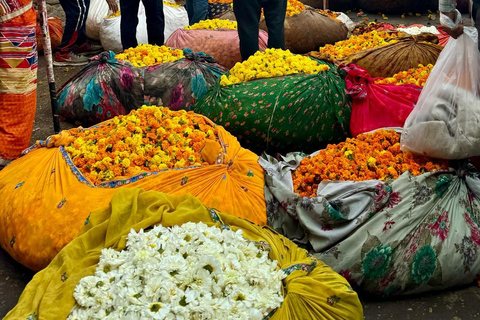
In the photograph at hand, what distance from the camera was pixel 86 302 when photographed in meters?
2.44

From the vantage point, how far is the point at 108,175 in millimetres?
3500

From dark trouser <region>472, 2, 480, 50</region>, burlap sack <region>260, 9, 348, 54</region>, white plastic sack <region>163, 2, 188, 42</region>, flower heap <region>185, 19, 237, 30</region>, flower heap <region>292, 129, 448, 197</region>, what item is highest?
dark trouser <region>472, 2, 480, 50</region>

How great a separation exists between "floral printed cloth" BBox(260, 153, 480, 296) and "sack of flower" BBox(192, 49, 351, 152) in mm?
1136

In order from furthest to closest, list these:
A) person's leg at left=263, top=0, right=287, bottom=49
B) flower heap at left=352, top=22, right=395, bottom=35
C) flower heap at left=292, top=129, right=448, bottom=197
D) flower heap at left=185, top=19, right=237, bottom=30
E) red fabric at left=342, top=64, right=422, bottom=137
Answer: flower heap at left=352, top=22, right=395, bottom=35, flower heap at left=185, top=19, right=237, bottom=30, person's leg at left=263, top=0, right=287, bottom=49, red fabric at left=342, top=64, right=422, bottom=137, flower heap at left=292, top=129, right=448, bottom=197

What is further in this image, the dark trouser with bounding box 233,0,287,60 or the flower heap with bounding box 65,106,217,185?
the dark trouser with bounding box 233,0,287,60

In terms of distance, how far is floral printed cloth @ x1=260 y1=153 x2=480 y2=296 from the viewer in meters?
3.16

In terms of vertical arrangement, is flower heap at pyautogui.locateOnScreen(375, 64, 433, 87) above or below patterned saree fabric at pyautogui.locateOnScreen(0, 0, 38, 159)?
below

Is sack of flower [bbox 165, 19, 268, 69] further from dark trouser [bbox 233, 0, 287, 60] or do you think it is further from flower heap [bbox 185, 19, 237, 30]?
dark trouser [bbox 233, 0, 287, 60]

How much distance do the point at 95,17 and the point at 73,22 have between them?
16.0 inches

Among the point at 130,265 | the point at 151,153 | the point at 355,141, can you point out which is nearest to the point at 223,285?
the point at 130,265

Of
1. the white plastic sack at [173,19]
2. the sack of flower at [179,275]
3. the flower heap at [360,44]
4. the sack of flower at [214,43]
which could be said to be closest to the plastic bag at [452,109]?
the sack of flower at [179,275]

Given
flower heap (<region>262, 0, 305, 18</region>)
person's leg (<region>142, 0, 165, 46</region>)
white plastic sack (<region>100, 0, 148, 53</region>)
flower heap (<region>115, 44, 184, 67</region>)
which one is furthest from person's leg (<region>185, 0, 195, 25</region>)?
flower heap (<region>115, 44, 184, 67</region>)

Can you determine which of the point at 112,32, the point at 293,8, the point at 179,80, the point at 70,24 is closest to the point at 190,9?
the point at 112,32

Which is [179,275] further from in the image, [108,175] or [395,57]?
[395,57]
